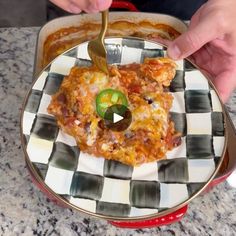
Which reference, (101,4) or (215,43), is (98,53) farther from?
(215,43)

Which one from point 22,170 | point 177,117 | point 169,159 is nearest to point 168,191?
point 169,159

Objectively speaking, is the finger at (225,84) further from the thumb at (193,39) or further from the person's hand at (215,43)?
the thumb at (193,39)

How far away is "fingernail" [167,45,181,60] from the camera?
3.42ft

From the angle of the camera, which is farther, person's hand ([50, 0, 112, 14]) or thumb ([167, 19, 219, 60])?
thumb ([167, 19, 219, 60])

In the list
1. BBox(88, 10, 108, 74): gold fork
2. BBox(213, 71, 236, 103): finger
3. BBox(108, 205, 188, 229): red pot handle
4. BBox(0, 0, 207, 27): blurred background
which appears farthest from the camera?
BBox(0, 0, 207, 27): blurred background

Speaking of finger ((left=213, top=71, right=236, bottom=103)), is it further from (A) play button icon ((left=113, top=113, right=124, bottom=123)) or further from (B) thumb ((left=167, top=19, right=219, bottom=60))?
(A) play button icon ((left=113, top=113, right=124, bottom=123))

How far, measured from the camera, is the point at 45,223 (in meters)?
0.93

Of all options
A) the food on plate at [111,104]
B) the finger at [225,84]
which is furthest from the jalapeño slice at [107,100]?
the finger at [225,84]

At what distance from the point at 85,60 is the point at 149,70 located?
16cm

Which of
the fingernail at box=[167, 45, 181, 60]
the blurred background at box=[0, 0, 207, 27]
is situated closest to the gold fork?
the fingernail at box=[167, 45, 181, 60]

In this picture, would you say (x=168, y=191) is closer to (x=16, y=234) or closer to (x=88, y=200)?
(x=88, y=200)

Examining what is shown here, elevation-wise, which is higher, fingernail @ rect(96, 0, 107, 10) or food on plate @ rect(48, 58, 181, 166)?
fingernail @ rect(96, 0, 107, 10)

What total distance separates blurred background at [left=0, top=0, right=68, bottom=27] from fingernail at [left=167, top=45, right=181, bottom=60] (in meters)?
0.97

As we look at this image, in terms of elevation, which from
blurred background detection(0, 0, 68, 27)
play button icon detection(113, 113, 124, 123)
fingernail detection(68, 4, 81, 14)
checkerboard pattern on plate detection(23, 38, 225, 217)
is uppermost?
fingernail detection(68, 4, 81, 14)
